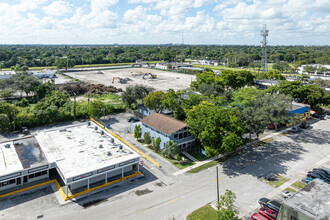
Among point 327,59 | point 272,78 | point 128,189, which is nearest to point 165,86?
point 272,78

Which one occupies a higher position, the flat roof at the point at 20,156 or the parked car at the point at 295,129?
the flat roof at the point at 20,156

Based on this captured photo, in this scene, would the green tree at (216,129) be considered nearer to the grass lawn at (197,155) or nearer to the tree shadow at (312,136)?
the grass lawn at (197,155)

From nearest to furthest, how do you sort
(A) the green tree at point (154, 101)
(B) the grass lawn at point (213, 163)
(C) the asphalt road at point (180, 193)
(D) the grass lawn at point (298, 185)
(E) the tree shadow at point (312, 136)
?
(C) the asphalt road at point (180, 193)
(D) the grass lawn at point (298, 185)
(B) the grass lawn at point (213, 163)
(E) the tree shadow at point (312, 136)
(A) the green tree at point (154, 101)

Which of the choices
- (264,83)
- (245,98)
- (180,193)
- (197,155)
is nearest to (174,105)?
(197,155)

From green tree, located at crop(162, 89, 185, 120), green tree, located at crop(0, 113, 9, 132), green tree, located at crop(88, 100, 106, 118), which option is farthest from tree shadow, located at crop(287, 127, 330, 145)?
green tree, located at crop(0, 113, 9, 132)

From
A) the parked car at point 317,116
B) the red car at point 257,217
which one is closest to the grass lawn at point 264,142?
the red car at point 257,217

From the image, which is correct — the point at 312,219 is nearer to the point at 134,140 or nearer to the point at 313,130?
the point at 134,140

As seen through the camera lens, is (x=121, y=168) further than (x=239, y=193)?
Yes
